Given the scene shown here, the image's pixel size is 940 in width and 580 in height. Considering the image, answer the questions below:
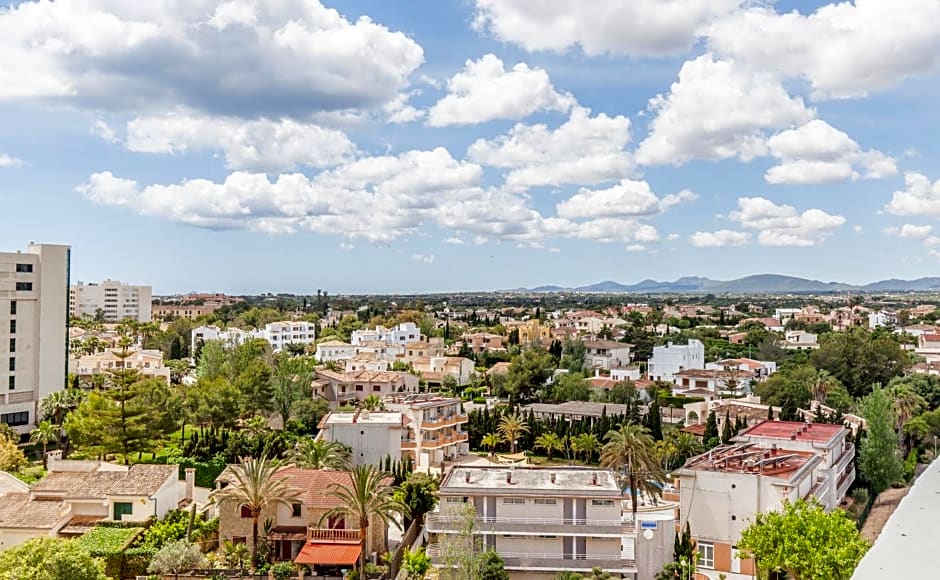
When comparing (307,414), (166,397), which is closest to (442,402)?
(307,414)

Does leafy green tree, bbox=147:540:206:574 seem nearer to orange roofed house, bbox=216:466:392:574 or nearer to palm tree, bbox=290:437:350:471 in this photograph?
orange roofed house, bbox=216:466:392:574

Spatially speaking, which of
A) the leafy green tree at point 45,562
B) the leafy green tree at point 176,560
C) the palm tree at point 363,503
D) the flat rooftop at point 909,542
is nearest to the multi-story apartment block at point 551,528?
the palm tree at point 363,503

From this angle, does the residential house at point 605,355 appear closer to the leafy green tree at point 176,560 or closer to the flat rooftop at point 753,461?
the flat rooftop at point 753,461

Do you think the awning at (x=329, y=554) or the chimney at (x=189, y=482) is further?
the chimney at (x=189, y=482)

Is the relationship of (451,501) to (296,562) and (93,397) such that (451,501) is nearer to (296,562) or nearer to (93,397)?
(296,562)

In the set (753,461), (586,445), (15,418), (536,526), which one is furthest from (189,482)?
(753,461)

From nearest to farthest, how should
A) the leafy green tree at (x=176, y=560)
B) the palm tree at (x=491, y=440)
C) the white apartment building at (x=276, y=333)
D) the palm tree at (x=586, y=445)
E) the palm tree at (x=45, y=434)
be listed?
the leafy green tree at (x=176, y=560) < the palm tree at (x=45, y=434) < the palm tree at (x=586, y=445) < the palm tree at (x=491, y=440) < the white apartment building at (x=276, y=333)

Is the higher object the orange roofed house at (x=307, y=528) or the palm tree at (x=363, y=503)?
the palm tree at (x=363, y=503)
